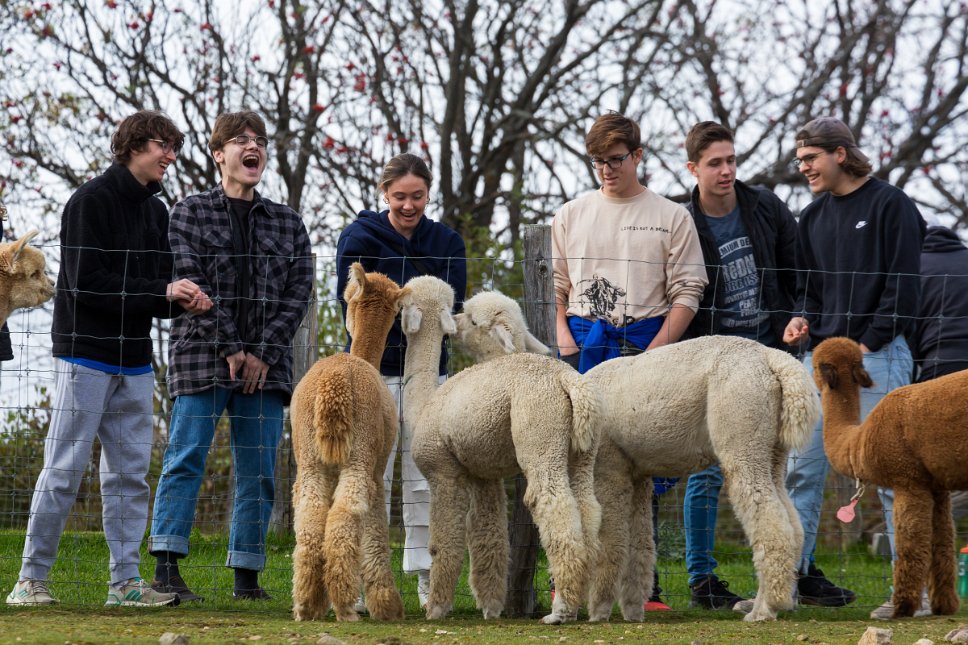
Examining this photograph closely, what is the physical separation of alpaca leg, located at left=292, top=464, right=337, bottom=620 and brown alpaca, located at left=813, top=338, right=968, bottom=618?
289 cm

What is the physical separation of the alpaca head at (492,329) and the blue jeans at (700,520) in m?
1.37

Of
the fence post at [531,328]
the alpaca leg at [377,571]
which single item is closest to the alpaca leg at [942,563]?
the fence post at [531,328]

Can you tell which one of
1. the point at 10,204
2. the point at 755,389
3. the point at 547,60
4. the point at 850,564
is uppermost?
the point at 547,60

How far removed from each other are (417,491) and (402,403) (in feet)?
1.77

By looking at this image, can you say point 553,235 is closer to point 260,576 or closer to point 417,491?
point 417,491

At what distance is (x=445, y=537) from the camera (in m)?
6.01

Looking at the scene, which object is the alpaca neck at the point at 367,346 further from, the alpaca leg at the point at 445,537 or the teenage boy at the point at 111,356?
the teenage boy at the point at 111,356

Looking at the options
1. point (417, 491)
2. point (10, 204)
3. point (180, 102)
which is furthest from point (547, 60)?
point (417, 491)

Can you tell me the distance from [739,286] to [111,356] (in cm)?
376

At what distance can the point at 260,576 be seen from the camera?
7.73 m

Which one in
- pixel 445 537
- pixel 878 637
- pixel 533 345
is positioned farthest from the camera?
pixel 533 345

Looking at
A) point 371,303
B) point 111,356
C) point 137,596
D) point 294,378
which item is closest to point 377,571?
point 371,303

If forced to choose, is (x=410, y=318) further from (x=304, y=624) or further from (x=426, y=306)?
(x=304, y=624)

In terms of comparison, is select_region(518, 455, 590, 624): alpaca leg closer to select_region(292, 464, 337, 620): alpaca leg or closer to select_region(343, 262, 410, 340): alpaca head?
select_region(292, 464, 337, 620): alpaca leg
